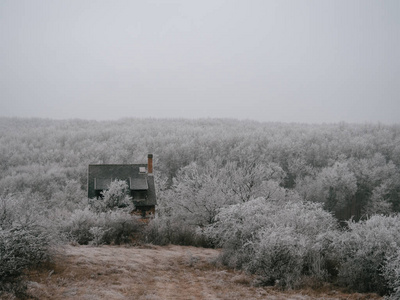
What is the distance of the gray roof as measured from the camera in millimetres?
25203

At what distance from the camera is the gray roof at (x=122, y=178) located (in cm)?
2520

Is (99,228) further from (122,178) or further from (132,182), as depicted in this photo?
(122,178)

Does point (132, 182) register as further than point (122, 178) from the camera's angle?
No

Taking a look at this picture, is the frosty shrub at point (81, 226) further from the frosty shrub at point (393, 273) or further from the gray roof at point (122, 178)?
the frosty shrub at point (393, 273)

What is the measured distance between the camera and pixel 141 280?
11336 millimetres

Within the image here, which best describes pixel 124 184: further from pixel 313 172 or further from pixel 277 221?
pixel 313 172

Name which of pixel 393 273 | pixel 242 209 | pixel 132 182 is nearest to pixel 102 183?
pixel 132 182

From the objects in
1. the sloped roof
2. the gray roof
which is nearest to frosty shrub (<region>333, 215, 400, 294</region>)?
the gray roof

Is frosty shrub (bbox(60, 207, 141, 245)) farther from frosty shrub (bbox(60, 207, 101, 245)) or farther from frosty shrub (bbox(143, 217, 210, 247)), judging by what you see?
frosty shrub (bbox(143, 217, 210, 247))

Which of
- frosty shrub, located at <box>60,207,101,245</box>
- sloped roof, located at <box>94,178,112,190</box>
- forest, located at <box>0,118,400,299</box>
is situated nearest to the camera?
forest, located at <box>0,118,400,299</box>

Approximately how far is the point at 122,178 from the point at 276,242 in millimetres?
16704

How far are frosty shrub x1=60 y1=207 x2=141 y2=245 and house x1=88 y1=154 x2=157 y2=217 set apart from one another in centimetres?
605

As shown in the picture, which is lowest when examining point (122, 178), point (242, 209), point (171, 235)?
point (171, 235)

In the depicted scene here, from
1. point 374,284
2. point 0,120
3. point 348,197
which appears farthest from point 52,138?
point 374,284
